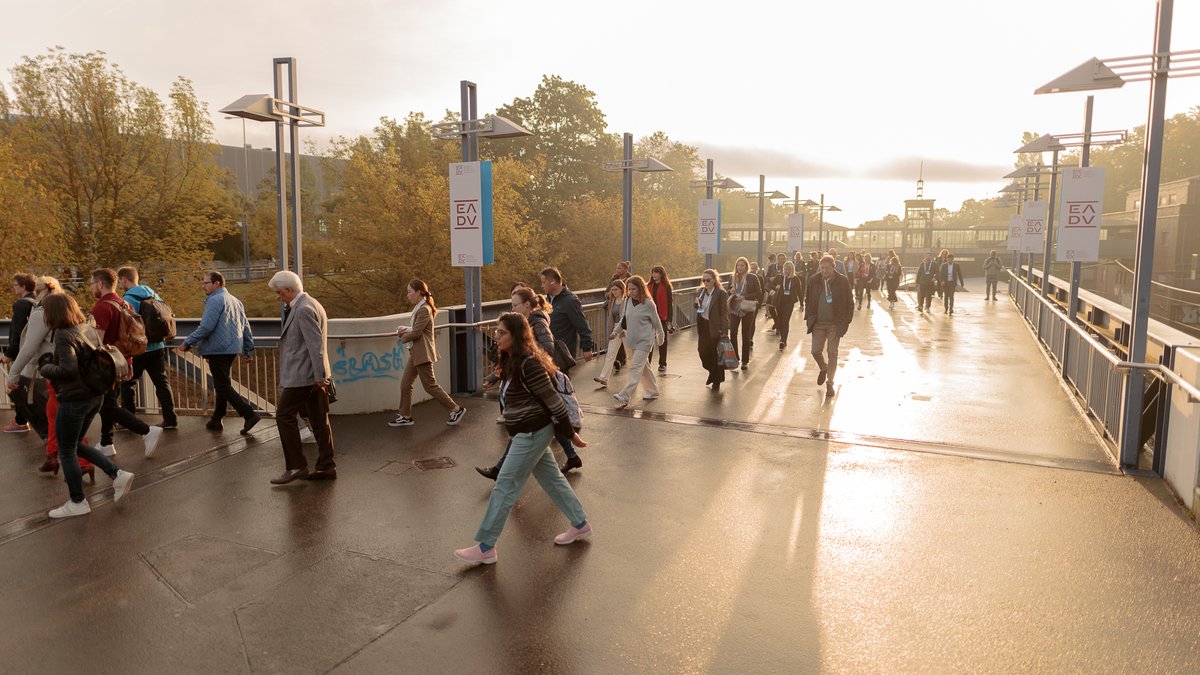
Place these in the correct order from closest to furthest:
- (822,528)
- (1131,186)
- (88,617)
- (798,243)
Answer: (88,617)
(822,528)
(798,243)
(1131,186)

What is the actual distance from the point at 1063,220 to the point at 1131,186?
89940mm

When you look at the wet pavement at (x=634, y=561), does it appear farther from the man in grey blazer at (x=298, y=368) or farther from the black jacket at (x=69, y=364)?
the black jacket at (x=69, y=364)

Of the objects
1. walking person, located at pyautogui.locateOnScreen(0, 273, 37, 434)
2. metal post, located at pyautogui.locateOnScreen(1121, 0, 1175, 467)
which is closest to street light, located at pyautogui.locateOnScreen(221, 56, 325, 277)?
walking person, located at pyautogui.locateOnScreen(0, 273, 37, 434)

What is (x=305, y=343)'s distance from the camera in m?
6.49

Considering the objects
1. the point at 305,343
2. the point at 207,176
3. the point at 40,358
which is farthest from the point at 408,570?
the point at 207,176

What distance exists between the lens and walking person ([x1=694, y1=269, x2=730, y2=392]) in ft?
35.0

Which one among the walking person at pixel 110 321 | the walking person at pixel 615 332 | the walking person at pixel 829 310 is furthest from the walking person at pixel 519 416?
the walking person at pixel 829 310

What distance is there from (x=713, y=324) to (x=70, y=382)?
726cm

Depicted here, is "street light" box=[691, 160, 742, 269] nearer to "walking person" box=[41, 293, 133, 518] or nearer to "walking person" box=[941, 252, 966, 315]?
"walking person" box=[941, 252, 966, 315]

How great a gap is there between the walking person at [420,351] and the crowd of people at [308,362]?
15 millimetres

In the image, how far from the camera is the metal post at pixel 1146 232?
699 centimetres

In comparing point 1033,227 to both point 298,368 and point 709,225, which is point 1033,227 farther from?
point 298,368

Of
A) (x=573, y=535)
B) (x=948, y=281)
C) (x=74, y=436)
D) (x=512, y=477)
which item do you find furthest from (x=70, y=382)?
(x=948, y=281)

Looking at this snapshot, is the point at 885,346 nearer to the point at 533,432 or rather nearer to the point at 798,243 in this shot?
the point at 533,432
